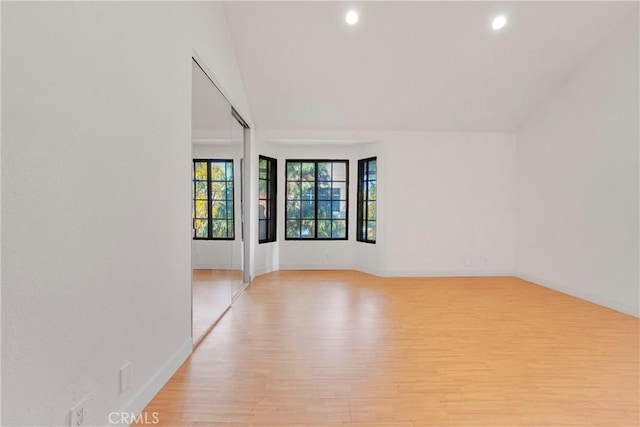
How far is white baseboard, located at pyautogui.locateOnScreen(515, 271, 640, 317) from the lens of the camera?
13.6 feet

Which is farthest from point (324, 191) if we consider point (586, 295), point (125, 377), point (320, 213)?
point (125, 377)

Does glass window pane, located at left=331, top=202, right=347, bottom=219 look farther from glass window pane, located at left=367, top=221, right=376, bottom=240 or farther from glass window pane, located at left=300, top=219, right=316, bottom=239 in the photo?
glass window pane, located at left=367, top=221, right=376, bottom=240

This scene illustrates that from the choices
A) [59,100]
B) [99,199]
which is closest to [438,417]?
[99,199]

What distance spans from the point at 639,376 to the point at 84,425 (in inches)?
145

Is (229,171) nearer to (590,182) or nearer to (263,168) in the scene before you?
(263,168)

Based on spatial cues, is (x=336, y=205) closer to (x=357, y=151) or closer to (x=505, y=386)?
(x=357, y=151)

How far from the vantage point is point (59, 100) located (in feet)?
4.65

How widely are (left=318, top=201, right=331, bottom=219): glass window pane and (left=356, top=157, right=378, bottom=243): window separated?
24.0 inches

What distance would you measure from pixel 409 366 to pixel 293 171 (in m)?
4.67

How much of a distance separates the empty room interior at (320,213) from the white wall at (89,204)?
1cm

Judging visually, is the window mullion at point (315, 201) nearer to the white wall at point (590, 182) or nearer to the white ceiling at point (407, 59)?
the white ceiling at point (407, 59)

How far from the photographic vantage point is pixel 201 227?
3172 mm

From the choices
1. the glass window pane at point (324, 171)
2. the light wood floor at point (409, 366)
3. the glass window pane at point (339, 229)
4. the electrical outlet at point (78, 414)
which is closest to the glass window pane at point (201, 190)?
the light wood floor at point (409, 366)

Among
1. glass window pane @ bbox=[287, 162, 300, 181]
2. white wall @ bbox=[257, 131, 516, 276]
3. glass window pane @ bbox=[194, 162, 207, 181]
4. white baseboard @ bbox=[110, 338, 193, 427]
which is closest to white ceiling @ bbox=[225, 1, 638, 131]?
white wall @ bbox=[257, 131, 516, 276]
